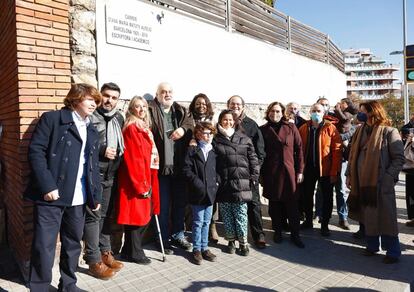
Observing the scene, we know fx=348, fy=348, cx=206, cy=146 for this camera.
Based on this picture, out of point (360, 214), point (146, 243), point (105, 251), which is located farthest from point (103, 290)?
point (360, 214)

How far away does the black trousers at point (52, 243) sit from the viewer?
3111 mm

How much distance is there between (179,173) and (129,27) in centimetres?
211

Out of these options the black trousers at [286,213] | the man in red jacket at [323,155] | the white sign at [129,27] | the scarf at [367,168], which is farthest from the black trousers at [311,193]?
the white sign at [129,27]

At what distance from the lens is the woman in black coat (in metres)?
4.50

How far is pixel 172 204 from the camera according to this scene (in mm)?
4871

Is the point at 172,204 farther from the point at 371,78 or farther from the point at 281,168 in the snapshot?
the point at 371,78

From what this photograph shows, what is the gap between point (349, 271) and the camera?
13.4 feet

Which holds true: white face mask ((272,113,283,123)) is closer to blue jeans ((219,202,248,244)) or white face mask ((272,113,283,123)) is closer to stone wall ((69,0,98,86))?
blue jeans ((219,202,248,244))

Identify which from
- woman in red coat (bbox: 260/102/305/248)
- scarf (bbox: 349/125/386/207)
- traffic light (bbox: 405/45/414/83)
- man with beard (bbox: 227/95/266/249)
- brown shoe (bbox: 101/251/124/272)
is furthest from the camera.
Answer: traffic light (bbox: 405/45/414/83)

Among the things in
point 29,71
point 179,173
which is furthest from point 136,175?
point 29,71

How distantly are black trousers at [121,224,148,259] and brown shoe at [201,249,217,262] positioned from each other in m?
0.76

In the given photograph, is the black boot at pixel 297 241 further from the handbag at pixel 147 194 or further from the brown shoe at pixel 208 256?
the handbag at pixel 147 194

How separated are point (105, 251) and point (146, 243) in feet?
3.17

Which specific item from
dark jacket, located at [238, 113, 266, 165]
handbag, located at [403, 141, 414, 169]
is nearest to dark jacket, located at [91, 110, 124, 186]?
dark jacket, located at [238, 113, 266, 165]
